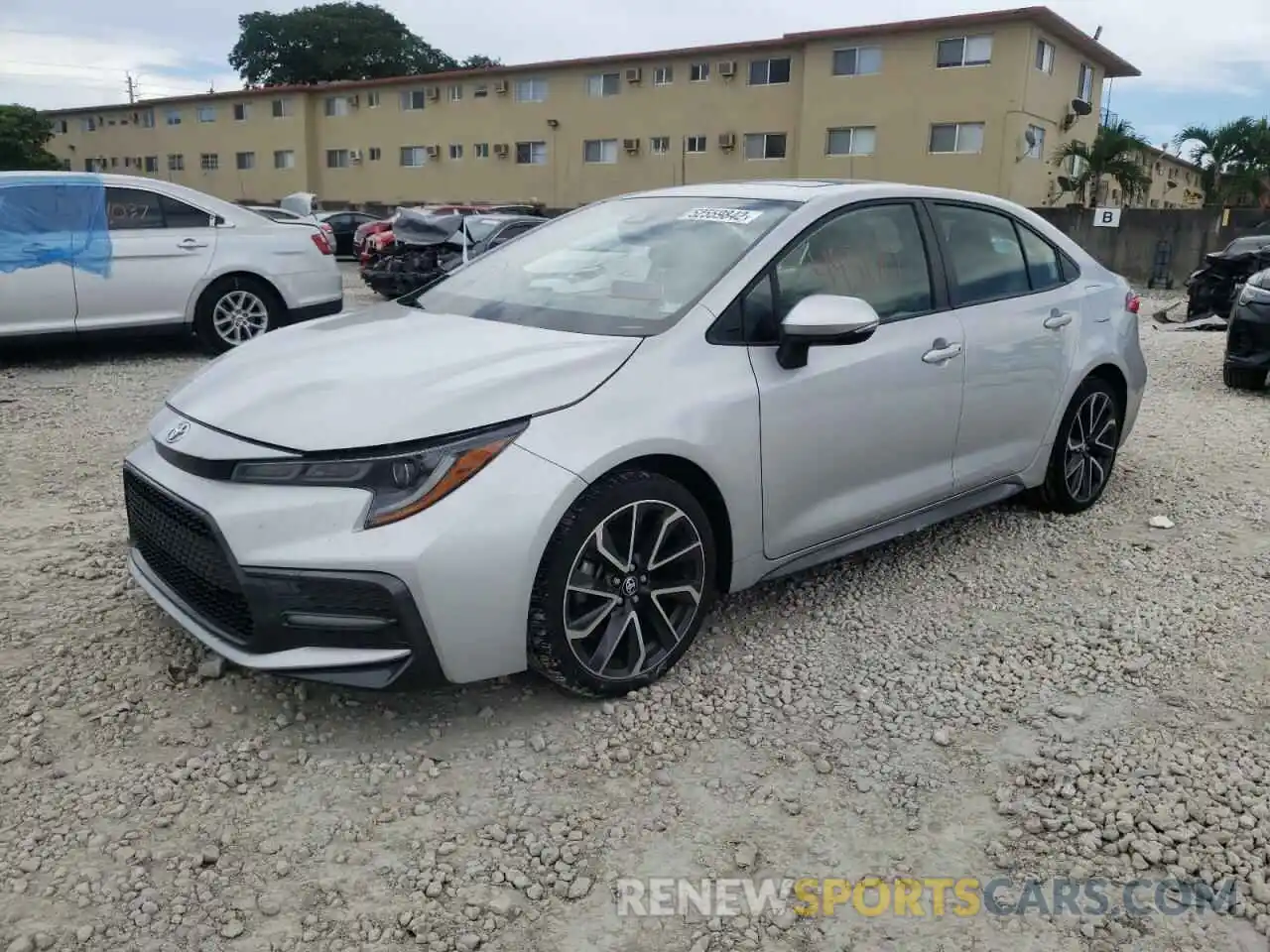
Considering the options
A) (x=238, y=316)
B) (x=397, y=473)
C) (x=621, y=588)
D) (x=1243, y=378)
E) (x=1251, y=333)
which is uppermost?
(x=397, y=473)

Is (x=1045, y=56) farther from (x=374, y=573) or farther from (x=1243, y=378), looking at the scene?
(x=374, y=573)

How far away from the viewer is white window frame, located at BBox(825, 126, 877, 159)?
29328 millimetres

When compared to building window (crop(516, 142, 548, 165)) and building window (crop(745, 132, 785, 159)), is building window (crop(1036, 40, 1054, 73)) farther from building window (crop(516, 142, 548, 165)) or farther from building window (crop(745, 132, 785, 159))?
building window (crop(516, 142, 548, 165))

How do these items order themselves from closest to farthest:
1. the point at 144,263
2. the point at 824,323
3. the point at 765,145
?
the point at 824,323, the point at 144,263, the point at 765,145

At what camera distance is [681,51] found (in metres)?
32.3

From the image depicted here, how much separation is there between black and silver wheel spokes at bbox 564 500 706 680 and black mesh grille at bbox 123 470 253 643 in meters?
0.90

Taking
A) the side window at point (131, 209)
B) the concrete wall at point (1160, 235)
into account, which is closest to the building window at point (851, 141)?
the concrete wall at point (1160, 235)

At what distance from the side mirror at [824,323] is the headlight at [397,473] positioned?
1.10 meters

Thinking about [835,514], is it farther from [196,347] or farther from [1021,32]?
[1021,32]

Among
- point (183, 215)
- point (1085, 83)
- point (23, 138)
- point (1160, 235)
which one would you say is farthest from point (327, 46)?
point (183, 215)

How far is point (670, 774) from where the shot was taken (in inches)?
111

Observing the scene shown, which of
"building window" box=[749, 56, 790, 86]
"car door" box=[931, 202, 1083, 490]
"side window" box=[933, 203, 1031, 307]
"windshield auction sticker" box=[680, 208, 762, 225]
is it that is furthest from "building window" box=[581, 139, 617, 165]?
"windshield auction sticker" box=[680, 208, 762, 225]

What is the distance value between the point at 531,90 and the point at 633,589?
36147 mm

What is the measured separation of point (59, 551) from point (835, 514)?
10.3ft
